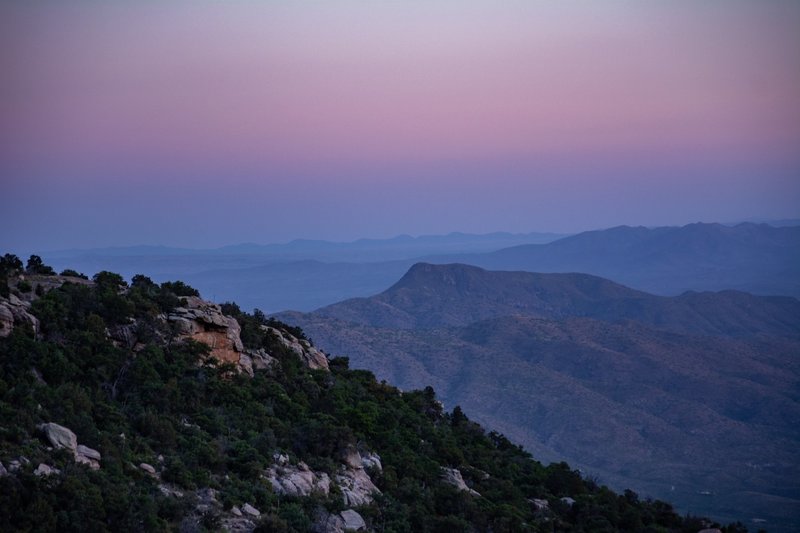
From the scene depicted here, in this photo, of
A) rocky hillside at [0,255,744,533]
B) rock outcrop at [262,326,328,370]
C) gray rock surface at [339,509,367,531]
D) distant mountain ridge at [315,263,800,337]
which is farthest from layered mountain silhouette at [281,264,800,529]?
gray rock surface at [339,509,367,531]

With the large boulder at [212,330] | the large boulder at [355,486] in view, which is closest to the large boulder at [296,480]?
the large boulder at [355,486]

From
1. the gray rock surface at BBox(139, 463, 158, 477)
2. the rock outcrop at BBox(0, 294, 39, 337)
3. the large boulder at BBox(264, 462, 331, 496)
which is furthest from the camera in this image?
the rock outcrop at BBox(0, 294, 39, 337)

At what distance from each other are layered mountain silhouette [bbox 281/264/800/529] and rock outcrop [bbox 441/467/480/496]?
40524 millimetres

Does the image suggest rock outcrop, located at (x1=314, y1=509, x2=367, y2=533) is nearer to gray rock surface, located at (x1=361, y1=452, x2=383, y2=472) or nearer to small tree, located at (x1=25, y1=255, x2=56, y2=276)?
gray rock surface, located at (x1=361, y1=452, x2=383, y2=472)

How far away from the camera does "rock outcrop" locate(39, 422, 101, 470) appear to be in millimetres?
18672

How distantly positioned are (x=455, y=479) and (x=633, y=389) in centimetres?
8512

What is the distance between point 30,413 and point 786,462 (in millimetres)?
82744

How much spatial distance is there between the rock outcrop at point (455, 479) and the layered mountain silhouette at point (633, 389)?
40.5 meters

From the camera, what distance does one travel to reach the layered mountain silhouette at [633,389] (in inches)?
3091

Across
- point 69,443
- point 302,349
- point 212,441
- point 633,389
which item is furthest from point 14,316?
point 633,389

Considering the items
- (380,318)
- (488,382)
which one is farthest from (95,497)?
(380,318)

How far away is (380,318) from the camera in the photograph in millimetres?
165625

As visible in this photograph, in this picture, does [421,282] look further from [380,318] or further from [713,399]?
Result: [713,399]

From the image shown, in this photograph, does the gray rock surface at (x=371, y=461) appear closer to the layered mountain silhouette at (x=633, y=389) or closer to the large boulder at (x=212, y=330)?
the large boulder at (x=212, y=330)
